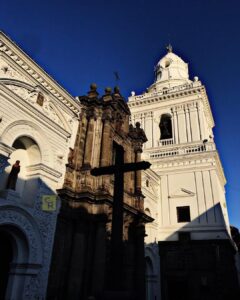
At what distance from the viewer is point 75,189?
12.6m

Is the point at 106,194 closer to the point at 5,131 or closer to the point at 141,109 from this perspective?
the point at 5,131

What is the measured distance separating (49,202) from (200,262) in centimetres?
1246

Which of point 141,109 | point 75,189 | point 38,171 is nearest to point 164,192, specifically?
point 141,109

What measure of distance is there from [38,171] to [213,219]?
45.3 feet

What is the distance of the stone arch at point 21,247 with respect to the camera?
31.1 feet

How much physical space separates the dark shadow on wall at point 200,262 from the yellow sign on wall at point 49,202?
9.70m

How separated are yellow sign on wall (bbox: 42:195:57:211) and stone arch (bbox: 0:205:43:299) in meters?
0.79

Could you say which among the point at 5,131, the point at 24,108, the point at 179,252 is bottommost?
the point at 179,252

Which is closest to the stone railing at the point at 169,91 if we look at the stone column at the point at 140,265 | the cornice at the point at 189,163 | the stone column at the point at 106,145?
the cornice at the point at 189,163

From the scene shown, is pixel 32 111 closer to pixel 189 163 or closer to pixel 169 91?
pixel 189 163

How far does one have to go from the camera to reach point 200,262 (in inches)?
747

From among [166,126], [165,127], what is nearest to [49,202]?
[165,127]

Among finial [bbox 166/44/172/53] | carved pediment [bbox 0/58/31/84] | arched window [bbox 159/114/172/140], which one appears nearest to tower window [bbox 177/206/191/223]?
arched window [bbox 159/114/172/140]

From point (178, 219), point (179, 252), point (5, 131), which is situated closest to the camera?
point (5, 131)
